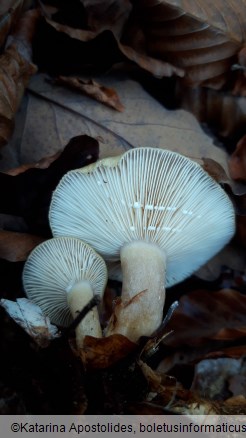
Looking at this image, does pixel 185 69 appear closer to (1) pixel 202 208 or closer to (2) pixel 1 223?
(1) pixel 202 208

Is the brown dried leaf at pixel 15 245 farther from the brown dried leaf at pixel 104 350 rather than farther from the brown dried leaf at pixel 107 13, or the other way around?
the brown dried leaf at pixel 107 13

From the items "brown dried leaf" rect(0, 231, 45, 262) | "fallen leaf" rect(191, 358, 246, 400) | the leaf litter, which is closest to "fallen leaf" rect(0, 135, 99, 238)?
the leaf litter

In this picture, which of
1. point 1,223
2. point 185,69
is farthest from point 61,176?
point 185,69

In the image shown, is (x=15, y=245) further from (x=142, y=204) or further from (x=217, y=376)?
(x=217, y=376)

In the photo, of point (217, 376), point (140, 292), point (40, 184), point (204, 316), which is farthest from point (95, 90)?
point (217, 376)

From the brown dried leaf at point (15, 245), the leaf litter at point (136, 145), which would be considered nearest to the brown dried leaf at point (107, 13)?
the leaf litter at point (136, 145)
